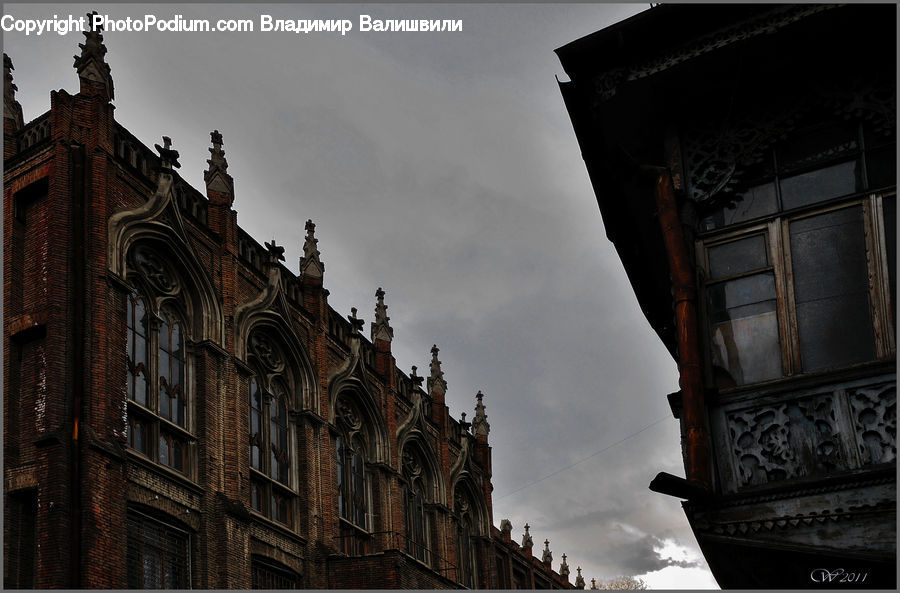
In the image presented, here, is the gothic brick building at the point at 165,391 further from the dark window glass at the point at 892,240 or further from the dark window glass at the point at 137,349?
the dark window glass at the point at 892,240

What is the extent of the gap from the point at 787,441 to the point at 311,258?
76.2 feet

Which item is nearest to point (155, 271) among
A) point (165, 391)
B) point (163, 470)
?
point (165, 391)

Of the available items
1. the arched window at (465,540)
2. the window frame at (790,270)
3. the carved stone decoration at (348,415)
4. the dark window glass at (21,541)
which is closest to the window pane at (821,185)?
the window frame at (790,270)

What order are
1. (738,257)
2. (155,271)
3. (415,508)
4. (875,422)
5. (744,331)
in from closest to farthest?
(875,422) → (744,331) → (738,257) → (155,271) → (415,508)

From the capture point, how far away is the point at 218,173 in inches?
1207

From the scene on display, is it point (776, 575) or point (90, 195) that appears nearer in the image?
point (776, 575)

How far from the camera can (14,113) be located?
86.7ft

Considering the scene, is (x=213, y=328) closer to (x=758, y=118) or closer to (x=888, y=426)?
(x=758, y=118)

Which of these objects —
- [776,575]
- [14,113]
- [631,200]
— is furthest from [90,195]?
[776,575]

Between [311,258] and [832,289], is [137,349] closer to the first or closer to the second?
[311,258]

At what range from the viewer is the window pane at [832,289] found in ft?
44.5

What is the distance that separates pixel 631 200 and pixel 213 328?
1396cm

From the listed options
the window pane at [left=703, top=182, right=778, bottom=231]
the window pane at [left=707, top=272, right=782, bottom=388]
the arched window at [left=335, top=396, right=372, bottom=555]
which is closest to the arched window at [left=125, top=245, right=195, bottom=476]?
the arched window at [left=335, top=396, right=372, bottom=555]

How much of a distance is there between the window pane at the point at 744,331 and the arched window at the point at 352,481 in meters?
20.5
